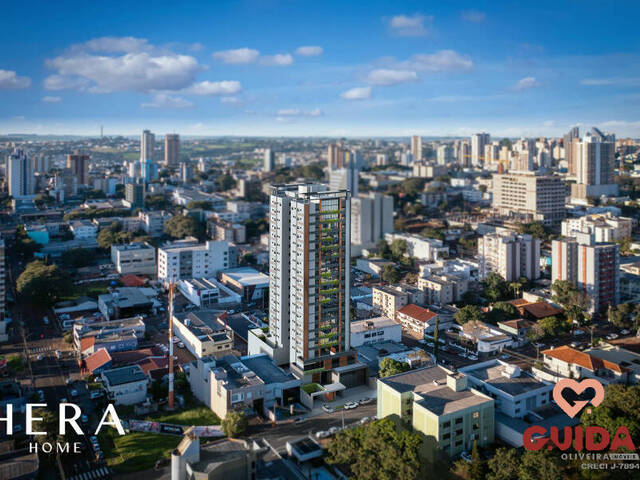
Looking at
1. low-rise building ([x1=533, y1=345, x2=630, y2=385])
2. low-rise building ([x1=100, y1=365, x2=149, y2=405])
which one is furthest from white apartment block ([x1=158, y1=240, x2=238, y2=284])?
low-rise building ([x1=533, y1=345, x2=630, y2=385])

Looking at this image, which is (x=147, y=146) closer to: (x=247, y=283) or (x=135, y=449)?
(x=247, y=283)

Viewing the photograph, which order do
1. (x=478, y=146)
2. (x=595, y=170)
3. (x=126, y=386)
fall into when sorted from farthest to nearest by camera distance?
(x=478, y=146) → (x=595, y=170) → (x=126, y=386)

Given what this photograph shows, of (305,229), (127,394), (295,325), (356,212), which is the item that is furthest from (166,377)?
(356,212)

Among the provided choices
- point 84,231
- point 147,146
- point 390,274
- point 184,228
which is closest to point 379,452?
point 390,274

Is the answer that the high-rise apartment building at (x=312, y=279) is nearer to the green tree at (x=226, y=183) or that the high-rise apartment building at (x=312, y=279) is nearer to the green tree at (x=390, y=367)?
the green tree at (x=390, y=367)

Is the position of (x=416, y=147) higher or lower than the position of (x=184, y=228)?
higher
